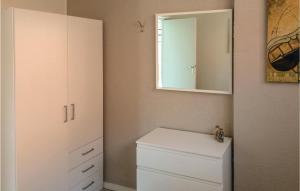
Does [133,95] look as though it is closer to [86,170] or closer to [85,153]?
[85,153]

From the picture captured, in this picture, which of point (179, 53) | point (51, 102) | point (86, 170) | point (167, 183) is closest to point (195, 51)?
point (179, 53)

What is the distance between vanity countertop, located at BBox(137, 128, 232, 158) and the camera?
7.16ft

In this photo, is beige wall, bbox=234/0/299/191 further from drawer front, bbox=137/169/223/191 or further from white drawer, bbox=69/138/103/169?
white drawer, bbox=69/138/103/169

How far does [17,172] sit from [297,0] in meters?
2.41

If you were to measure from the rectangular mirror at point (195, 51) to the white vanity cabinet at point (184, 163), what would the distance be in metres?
0.49

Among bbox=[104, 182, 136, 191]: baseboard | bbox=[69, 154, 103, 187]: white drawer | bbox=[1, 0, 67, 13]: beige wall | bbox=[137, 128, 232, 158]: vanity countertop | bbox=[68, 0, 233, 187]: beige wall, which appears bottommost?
bbox=[104, 182, 136, 191]: baseboard

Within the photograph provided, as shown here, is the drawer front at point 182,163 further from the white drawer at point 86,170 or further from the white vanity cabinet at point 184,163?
the white drawer at point 86,170

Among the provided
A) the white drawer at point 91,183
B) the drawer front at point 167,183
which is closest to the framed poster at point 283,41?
the drawer front at point 167,183

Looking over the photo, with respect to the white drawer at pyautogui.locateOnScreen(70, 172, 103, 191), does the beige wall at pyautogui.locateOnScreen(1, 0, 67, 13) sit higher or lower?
higher

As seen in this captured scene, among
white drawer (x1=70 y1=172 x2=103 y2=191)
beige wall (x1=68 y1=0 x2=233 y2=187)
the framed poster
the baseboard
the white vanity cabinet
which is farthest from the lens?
the baseboard

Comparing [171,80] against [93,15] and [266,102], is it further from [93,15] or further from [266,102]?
[93,15]

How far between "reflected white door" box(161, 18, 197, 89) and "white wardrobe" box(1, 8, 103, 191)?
0.71 meters

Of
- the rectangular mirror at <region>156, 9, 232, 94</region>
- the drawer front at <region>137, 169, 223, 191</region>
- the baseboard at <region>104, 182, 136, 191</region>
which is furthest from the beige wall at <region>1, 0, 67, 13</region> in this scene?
the baseboard at <region>104, 182, 136, 191</region>

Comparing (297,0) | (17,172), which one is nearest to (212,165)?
(297,0)
